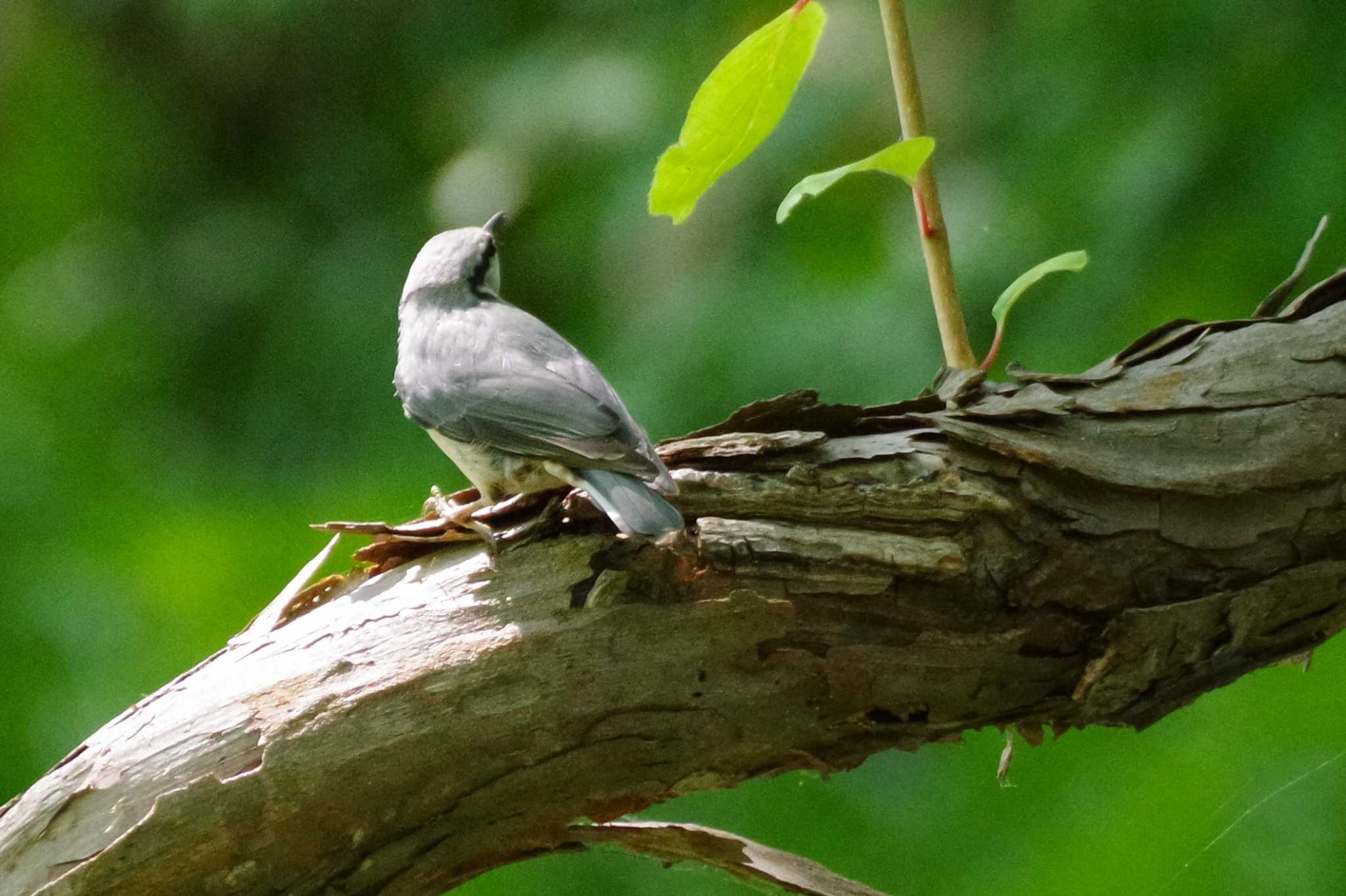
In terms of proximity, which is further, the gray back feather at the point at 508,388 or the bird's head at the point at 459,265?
the bird's head at the point at 459,265

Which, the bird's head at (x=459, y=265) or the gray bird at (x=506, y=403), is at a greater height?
the bird's head at (x=459, y=265)

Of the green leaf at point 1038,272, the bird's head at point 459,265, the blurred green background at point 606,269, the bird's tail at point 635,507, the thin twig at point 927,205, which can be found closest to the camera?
the bird's tail at point 635,507

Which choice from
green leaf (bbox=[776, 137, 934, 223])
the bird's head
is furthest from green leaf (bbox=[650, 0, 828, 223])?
the bird's head

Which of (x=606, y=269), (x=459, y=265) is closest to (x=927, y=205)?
(x=459, y=265)

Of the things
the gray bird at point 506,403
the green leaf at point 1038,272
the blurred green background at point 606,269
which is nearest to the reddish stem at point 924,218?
the green leaf at point 1038,272

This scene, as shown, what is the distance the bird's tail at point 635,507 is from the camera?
3.79 ft

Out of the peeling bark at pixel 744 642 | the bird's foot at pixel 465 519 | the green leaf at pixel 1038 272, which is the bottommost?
the peeling bark at pixel 744 642

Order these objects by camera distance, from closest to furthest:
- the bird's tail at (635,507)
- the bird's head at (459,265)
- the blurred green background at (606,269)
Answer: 1. the bird's tail at (635,507)
2. the bird's head at (459,265)
3. the blurred green background at (606,269)

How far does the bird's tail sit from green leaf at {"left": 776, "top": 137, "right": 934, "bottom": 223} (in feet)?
0.96

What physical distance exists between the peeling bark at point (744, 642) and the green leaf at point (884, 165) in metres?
0.21

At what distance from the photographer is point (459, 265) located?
191cm

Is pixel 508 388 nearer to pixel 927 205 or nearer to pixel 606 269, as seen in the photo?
pixel 927 205

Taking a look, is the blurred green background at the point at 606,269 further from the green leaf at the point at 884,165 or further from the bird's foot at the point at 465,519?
the green leaf at the point at 884,165

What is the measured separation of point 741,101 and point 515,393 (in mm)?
453
